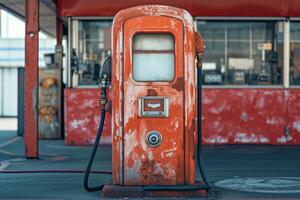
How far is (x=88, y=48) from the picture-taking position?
1808 centimetres

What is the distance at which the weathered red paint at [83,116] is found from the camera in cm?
1761

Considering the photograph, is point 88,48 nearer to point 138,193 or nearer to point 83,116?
point 83,116

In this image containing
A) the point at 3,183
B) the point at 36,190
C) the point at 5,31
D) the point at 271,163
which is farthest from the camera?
the point at 5,31

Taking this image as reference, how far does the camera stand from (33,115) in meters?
14.6

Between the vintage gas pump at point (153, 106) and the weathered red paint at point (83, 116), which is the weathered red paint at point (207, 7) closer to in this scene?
the weathered red paint at point (83, 116)

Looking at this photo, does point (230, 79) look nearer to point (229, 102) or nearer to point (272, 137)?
point (229, 102)

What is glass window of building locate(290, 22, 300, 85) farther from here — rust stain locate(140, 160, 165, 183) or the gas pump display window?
rust stain locate(140, 160, 165, 183)

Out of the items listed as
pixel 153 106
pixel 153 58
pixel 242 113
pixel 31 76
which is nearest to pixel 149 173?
pixel 153 106

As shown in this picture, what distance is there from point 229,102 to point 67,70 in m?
4.07

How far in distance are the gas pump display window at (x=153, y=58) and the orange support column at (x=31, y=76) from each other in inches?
199

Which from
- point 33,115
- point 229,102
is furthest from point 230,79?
point 33,115

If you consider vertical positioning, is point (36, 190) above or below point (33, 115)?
below

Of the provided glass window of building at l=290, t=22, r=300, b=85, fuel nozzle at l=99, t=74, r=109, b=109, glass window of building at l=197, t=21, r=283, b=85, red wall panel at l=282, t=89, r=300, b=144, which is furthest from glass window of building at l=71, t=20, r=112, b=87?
fuel nozzle at l=99, t=74, r=109, b=109

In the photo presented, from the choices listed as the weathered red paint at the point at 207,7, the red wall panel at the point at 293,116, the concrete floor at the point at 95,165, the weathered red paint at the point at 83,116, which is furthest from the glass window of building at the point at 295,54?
the weathered red paint at the point at 83,116
